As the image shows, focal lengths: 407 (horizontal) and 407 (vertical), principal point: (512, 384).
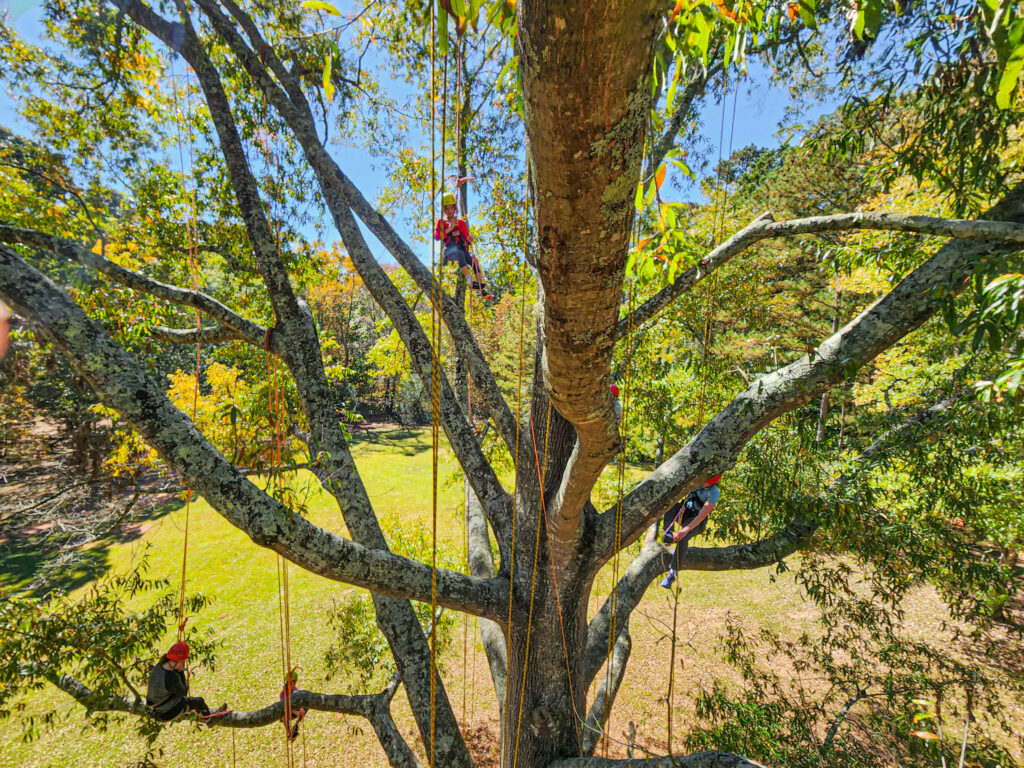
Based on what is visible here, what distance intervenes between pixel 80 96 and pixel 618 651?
26.6 ft

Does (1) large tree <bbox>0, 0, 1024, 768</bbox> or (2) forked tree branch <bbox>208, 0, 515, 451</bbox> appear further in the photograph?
(2) forked tree branch <bbox>208, 0, 515, 451</bbox>

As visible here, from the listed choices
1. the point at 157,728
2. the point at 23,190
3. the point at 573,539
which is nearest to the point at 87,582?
the point at 23,190

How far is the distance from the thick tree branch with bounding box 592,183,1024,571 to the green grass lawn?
193 cm

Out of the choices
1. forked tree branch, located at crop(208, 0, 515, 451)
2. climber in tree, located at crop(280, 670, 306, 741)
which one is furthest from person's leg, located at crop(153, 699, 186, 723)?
forked tree branch, located at crop(208, 0, 515, 451)

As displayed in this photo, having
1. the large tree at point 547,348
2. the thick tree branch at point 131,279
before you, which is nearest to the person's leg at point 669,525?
the large tree at point 547,348

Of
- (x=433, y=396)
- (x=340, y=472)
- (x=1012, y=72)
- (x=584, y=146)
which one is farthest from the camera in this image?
(x=340, y=472)

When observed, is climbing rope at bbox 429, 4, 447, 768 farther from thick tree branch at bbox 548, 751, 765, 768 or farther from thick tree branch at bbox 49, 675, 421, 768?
thick tree branch at bbox 548, 751, 765, 768

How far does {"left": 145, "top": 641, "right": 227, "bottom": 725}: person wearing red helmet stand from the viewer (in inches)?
116

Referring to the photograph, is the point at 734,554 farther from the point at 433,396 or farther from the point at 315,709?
the point at 315,709

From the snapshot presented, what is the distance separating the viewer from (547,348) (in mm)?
1074

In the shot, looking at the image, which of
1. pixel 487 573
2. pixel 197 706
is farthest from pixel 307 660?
pixel 487 573

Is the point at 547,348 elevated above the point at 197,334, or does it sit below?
below

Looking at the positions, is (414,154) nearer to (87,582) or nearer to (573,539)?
(573,539)

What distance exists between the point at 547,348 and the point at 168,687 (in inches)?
156
